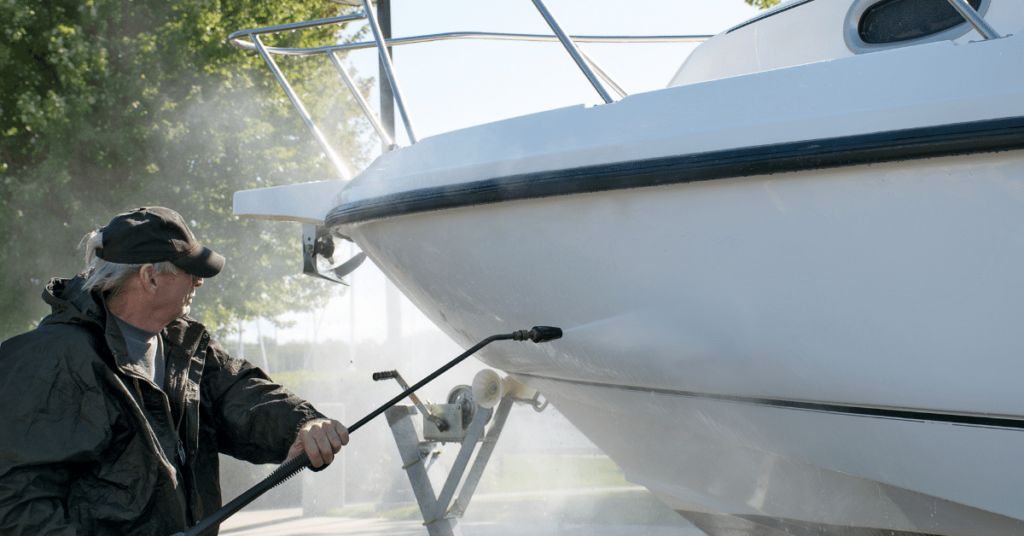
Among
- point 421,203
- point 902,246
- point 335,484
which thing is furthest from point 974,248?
point 335,484

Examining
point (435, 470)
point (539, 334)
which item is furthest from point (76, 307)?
point (435, 470)

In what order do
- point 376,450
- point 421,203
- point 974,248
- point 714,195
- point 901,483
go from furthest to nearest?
point 376,450
point 421,203
point 901,483
point 714,195
point 974,248

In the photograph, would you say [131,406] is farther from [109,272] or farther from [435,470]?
[435,470]

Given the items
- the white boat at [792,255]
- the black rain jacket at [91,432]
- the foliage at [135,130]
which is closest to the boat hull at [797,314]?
the white boat at [792,255]

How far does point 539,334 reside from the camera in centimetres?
184

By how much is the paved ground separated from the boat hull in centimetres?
239

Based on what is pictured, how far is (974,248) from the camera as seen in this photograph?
138 centimetres

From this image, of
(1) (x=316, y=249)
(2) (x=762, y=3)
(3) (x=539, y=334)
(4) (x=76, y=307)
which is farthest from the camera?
(2) (x=762, y=3)

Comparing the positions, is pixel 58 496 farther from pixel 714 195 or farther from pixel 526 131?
pixel 714 195

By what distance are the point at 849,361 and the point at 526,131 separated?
920mm

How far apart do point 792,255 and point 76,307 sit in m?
1.47

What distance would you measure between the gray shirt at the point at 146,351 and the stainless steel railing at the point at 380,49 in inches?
37.2

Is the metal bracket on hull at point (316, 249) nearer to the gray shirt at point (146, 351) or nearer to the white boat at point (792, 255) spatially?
the white boat at point (792, 255)

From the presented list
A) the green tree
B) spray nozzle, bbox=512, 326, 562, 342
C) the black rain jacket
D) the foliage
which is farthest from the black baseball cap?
the foliage
